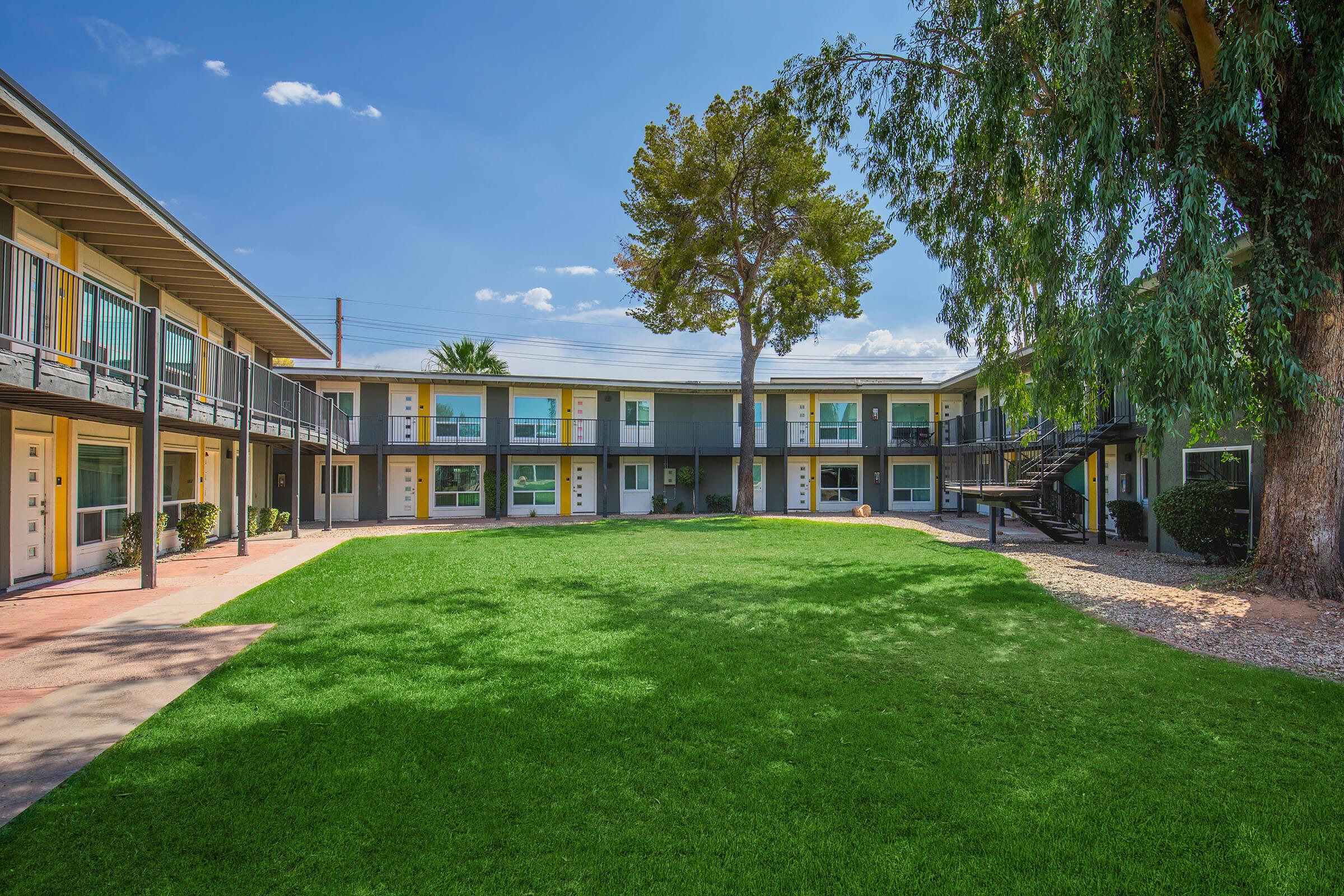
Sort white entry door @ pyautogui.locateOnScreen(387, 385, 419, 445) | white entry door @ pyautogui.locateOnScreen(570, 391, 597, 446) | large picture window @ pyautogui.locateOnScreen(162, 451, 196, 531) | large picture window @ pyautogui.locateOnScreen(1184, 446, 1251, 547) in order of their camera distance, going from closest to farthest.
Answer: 1. large picture window @ pyautogui.locateOnScreen(1184, 446, 1251, 547)
2. large picture window @ pyautogui.locateOnScreen(162, 451, 196, 531)
3. white entry door @ pyautogui.locateOnScreen(387, 385, 419, 445)
4. white entry door @ pyautogui.locateOnScreen(570, 391, 597, 446)

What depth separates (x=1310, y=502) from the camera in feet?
25.8

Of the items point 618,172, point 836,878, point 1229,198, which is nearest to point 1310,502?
point 1229,198

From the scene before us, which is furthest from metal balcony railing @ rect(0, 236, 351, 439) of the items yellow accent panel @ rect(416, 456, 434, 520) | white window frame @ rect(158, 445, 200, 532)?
yellow accent panel @ rect(416, 456, 434, 520)

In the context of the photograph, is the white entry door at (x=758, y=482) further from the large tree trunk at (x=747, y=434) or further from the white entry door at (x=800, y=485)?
the large tree trunk at (x=747, y=434)

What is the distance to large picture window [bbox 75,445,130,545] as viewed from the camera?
31.8ft

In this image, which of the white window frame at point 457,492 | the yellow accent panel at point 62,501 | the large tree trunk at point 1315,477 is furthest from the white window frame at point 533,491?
the large tree trunk at point 1315,477


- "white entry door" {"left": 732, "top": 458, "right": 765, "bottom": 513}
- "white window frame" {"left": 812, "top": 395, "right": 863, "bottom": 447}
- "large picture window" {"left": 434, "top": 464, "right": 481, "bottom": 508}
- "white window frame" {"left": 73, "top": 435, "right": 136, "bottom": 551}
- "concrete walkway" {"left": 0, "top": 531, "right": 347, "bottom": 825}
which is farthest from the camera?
"white entry door" {"left": 732, "top": 458, "right": 765, "bottom": 513}

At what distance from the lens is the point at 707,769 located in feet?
11.0

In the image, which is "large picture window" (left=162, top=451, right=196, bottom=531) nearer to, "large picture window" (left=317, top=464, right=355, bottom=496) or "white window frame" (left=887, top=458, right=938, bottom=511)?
"large picture window" (left=317, top=464, right=355, bottom=496)

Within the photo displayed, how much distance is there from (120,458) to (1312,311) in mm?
17240

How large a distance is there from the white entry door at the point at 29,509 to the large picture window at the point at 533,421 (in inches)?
582

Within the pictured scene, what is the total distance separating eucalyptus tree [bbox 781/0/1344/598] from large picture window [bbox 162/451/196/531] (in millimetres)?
15077

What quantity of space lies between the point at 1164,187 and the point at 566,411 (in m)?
19.3

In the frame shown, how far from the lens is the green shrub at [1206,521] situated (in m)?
10.6
